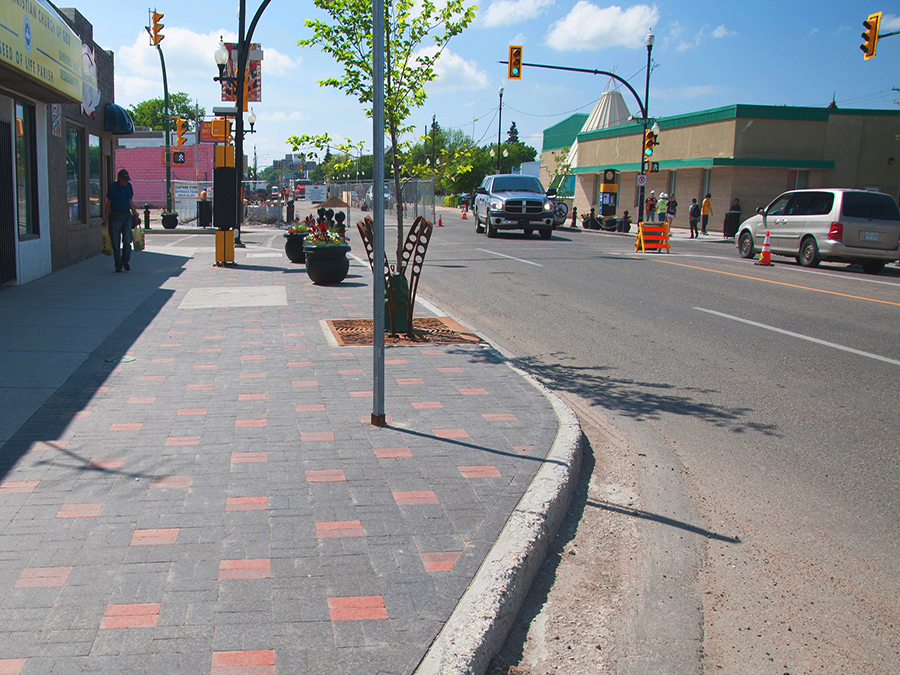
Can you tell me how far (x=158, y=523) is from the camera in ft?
12.1

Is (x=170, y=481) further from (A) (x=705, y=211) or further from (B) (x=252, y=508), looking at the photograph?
(A) (x=705, y=211)

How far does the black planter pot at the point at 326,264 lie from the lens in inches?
482

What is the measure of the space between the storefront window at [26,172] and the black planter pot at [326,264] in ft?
14.8

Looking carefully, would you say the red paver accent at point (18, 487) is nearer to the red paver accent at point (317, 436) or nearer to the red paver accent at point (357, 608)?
the red paver accent at point (317, 436)

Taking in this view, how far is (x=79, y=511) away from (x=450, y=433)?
7.45 ft

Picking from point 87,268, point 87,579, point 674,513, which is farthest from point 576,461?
point 87,268

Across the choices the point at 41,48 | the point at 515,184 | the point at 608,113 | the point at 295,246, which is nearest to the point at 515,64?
the point at 515,184

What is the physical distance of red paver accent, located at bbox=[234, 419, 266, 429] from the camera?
519cm

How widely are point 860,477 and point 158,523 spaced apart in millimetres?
4096

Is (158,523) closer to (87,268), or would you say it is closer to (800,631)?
(800,631)

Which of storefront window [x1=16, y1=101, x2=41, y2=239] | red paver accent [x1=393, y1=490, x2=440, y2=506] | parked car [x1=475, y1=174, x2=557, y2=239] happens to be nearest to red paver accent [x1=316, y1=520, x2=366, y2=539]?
red paver accent [x1=393, y1=490, x2=440, y2=506]

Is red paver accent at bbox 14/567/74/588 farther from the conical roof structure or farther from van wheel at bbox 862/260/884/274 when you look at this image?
the conical roof structure

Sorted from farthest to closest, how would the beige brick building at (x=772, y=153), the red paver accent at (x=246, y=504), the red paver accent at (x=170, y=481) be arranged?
the beige brick building at (x=772, y=153) < the red paver accent at (x=170, y=481) < the red paver accent at (x=246, y=504)

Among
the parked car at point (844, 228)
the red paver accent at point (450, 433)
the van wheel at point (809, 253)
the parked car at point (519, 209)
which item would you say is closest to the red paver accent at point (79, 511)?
the red paver accent at point (450, 433)
